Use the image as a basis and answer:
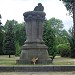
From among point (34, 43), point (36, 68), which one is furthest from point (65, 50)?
point (36, 68)

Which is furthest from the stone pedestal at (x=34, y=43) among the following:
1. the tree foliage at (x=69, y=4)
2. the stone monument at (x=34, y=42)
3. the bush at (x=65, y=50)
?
the tree foliage at (x=69, y=4)

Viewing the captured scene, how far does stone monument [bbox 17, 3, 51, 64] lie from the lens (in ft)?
47.2

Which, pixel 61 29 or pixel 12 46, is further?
pixel 61 29

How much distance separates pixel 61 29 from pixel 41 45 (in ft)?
269

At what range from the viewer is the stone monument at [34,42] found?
14375 mm

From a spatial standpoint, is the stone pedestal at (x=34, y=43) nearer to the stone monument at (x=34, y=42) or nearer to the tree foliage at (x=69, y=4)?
the stone monument at (x=34, y=42)

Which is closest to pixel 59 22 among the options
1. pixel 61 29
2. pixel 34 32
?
pixel 61 29

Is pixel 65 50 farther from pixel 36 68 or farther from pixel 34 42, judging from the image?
pixel 36 68

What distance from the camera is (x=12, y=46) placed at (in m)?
48.6

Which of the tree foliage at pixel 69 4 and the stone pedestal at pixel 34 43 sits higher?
the tree foliage at pixel 69 4

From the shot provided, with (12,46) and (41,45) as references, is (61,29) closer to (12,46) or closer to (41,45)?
(12,46)

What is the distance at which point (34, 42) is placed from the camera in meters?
15.0

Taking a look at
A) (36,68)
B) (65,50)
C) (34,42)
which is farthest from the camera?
(65,50)

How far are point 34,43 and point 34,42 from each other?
0.20 feet
